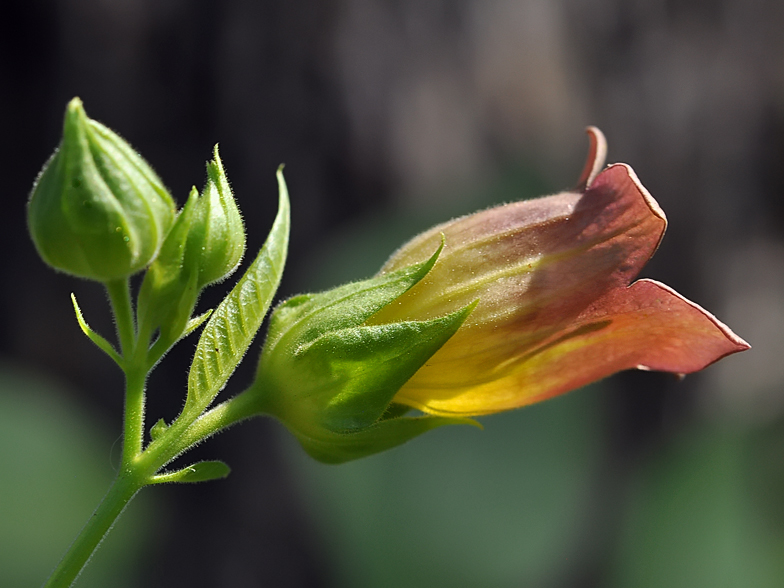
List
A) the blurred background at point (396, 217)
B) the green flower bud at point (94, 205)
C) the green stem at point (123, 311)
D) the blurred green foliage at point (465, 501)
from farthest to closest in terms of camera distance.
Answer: the blurred green foliage at point (465, 501) → the blurred background at point (396, 217) → the green stem at point (123, 311) → the green flower bud at point (94, 205)

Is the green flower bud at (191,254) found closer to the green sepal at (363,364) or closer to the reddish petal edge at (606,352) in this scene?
the green sepal at (363,364)

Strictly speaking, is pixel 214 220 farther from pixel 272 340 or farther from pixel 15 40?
pixel 15 40

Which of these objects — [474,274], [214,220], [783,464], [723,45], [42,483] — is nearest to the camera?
[214,220]

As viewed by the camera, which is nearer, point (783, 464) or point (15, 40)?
point (15, 40)

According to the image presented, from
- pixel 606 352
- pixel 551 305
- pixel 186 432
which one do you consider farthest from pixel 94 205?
pixel 606 352

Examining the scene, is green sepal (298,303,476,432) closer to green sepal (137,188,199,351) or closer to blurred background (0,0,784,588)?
green sepal (137,188,199,351)

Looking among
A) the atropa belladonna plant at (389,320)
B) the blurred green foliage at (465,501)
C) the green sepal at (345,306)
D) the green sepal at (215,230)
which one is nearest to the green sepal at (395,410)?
the atropa belladonna plant at (389,320)

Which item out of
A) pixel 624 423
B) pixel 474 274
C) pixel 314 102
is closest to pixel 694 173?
pixel 624 423
